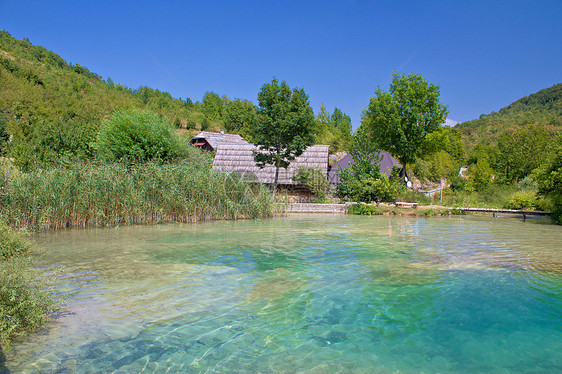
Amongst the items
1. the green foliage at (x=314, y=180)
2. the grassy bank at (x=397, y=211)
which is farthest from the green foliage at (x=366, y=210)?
the green foliage at (x=314, y=180)

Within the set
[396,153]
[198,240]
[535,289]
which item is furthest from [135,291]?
[396,153]

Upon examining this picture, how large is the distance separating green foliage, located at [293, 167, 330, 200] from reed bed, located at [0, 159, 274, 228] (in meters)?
8.83

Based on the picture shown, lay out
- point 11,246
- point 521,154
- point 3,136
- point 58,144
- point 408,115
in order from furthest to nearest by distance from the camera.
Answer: point 3,136 < point 408,115 < point 521,154 < point 58,144 < point 11,246

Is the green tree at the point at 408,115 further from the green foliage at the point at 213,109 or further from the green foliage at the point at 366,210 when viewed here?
the green foliage at the point at 213,109

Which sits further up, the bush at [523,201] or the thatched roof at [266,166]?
the thatched roof at [266,166]

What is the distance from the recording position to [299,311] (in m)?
5.05

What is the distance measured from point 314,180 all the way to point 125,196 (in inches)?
570

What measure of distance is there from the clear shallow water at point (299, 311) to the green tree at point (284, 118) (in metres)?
13.2

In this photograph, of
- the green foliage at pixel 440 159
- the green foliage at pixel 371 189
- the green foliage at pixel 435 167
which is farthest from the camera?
the green foliage at pixel 435 167

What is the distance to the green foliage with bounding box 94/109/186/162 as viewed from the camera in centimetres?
1850

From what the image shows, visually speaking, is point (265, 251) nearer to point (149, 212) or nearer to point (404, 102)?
point (149, 212)

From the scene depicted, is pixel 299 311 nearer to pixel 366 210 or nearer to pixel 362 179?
pixel 366 210

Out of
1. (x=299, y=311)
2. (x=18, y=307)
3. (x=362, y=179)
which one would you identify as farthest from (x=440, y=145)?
(x=18, y=307)

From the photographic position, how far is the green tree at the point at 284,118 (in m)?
21.6
